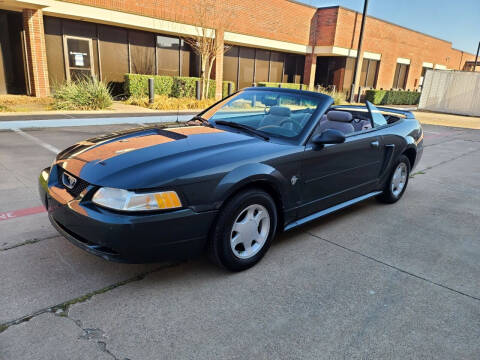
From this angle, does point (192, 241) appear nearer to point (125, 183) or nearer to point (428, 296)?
point (125, 183)

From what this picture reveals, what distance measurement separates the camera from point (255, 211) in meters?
3.15

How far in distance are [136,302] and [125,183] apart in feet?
2.82

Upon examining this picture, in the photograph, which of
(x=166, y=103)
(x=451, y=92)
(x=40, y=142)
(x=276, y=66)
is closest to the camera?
(x=40, y=142)

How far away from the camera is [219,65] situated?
1972 centimetres

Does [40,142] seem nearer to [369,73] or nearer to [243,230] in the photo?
[243,230]

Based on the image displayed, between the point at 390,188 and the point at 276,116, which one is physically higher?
the point at 276,116

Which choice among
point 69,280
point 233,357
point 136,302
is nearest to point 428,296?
point 233,357

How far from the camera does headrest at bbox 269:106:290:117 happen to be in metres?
3.83

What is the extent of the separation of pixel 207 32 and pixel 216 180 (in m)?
17.2

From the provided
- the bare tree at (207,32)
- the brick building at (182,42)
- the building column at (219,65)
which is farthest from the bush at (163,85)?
the building column at (219,65)

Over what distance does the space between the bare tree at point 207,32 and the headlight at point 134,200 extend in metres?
15.9

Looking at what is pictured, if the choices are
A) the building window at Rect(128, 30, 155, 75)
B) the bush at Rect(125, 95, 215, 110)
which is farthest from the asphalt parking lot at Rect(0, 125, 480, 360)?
the building window at Rect(128, 30, 155, 75)

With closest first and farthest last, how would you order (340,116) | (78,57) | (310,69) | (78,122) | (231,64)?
(340,116) → (78,122) → (78,57) → (231,64) → (310,69)

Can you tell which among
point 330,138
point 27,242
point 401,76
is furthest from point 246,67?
point 27,242
